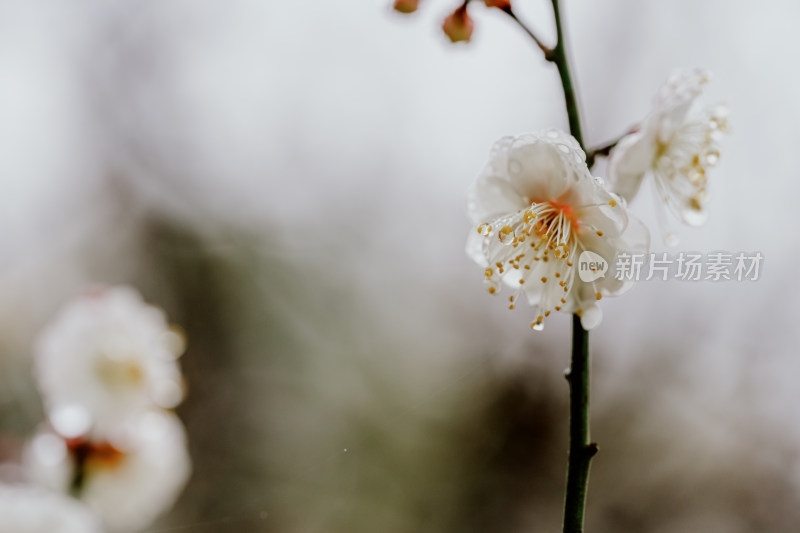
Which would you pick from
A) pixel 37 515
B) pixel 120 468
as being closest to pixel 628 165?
pixel 37 515

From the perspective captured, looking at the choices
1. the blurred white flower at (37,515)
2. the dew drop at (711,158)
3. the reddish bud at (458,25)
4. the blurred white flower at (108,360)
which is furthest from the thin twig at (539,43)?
the blurred white flower at (108,360)

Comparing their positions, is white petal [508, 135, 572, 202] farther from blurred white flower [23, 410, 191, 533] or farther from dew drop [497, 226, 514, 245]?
blurred white flower [23, 410, 191, 533]

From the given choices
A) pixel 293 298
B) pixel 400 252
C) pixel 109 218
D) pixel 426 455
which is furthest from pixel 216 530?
pixel 109 218

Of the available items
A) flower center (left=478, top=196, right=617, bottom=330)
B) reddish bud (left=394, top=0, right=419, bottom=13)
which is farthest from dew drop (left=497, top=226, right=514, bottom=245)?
reddish bud (left=394, top=0, right=419, bottom=13)

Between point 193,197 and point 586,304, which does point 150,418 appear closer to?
point 586,304

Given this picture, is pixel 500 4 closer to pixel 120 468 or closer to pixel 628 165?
pixel 628 165

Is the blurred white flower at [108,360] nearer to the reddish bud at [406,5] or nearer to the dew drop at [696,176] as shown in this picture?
the reddish bud at [406,5]
